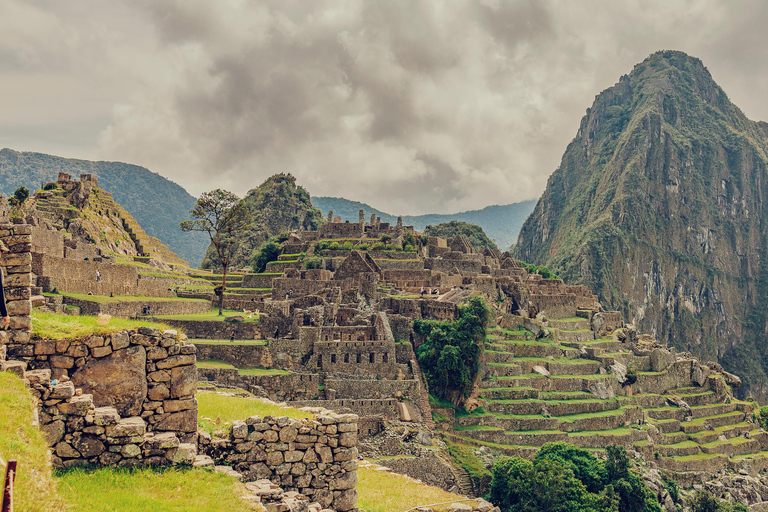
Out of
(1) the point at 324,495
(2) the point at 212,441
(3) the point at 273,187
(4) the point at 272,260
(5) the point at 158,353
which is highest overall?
(3) the point at 273,187

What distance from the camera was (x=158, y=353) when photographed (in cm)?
966

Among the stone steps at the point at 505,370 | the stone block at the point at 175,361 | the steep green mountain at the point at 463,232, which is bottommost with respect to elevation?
the stone steps at the point at 505,370

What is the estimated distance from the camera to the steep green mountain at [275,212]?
111 metres

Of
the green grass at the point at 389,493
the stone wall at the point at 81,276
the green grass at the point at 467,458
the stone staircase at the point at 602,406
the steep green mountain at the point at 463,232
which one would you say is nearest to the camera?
the green grass at the point at 389,493

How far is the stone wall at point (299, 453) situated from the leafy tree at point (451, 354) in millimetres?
26784

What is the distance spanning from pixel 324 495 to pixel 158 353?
384 cm

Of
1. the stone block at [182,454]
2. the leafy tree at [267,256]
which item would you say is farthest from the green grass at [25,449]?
the leafy tree at [267,256]

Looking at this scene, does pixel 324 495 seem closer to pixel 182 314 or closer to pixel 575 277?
pixel 182 314

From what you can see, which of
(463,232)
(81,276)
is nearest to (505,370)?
(81,276)

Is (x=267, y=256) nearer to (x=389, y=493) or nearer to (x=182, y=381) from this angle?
(x=389, y=493)

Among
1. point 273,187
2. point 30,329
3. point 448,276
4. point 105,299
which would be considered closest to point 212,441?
point 30,329

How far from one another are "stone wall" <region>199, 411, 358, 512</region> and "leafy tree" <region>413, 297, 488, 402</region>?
2678 cm

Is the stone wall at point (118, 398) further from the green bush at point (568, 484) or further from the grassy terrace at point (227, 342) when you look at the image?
the green bush at point (568, 484)

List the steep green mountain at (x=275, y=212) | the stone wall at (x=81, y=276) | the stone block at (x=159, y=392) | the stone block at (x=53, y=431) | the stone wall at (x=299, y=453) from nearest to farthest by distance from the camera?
1. the stone block at (x=53, y=431)
2. the stone block at (x=159, y=392)
3. the stone wall at (x=299, y=453)
4. the stone wall at (x=81, y=276)
5. the steep green mountain at (x=275, y=212)
